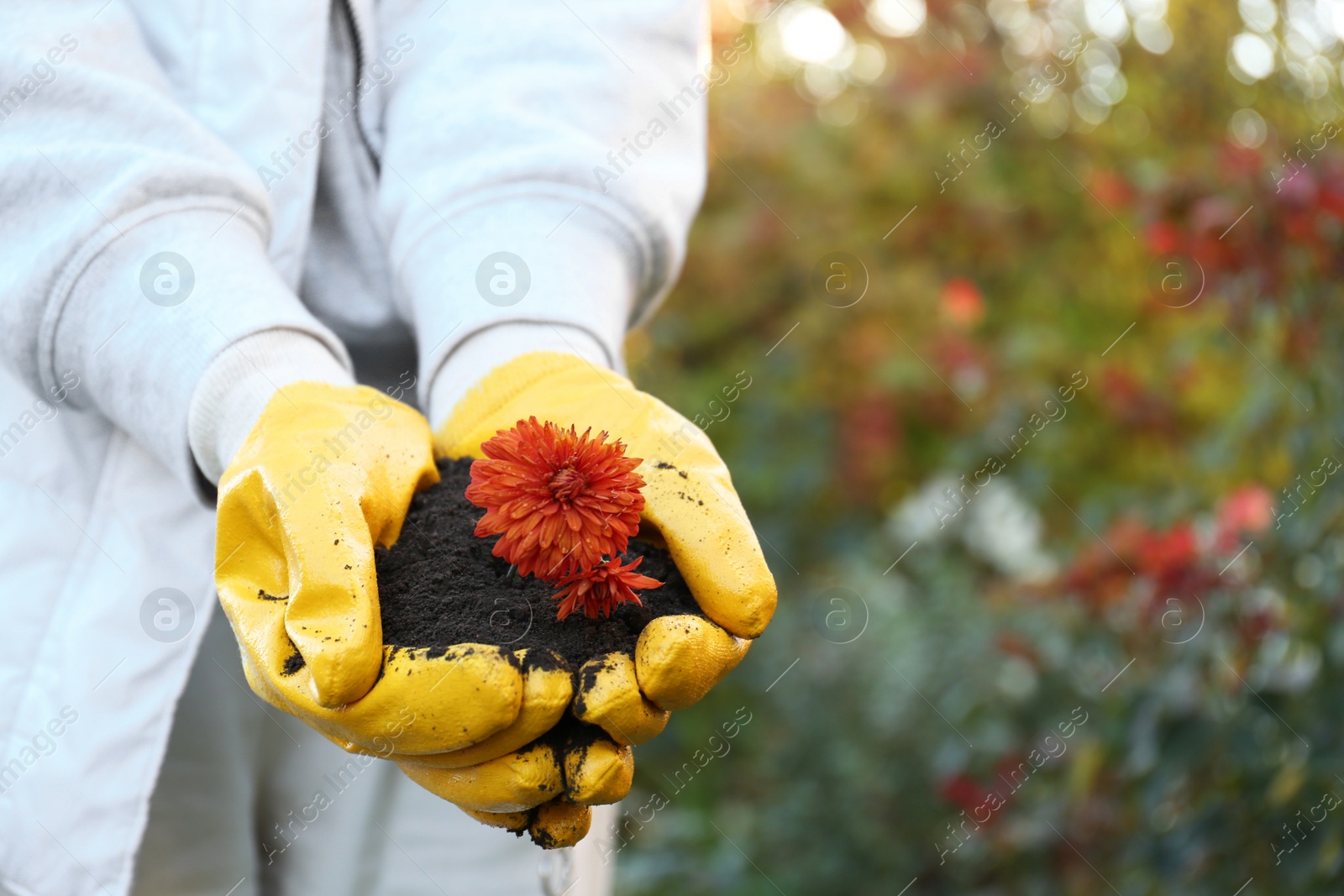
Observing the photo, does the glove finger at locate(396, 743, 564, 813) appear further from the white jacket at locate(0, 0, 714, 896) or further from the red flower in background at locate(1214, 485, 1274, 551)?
the red flower in background at locate(1214, 485, 1274, 551)

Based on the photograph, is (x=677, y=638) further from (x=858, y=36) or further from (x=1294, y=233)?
(x=858, y=36)

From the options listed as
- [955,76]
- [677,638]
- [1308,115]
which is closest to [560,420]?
[677,638]

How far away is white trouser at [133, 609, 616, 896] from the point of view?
3.44 ft

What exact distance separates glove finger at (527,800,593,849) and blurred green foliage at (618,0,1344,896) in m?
1.19

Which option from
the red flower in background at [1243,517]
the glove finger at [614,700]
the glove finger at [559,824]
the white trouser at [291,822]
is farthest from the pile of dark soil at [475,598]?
the red flower in background at [1243,517]

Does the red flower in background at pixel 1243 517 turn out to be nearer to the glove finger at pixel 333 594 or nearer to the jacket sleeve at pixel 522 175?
the jacket sleeve at pixel 522 175

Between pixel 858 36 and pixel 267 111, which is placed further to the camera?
pixel 858 36

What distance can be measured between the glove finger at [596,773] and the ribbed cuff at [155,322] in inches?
17.9

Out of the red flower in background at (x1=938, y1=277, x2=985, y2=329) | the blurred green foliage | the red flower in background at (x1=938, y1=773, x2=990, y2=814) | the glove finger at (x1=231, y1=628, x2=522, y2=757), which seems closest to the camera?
the glove finger at (x1=231, y1=628, x2=522, y2=757)

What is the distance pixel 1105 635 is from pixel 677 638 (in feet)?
5.17

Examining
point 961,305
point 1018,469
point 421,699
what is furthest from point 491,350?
point 961,305

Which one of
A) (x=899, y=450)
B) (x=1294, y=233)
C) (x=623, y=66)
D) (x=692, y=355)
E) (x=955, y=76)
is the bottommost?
(x=692, y=355)

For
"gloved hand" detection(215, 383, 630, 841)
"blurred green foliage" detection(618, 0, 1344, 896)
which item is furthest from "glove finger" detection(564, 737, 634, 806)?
"blurred green foliage" detection(618, 0, 1344, 896)

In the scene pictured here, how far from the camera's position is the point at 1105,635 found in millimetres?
2080
